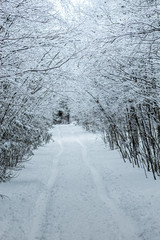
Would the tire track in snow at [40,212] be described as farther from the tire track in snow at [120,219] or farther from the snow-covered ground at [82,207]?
the tire track in snow at [120,219]

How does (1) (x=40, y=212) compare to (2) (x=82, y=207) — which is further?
(2) (x=82, y=207)

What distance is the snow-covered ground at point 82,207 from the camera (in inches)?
133

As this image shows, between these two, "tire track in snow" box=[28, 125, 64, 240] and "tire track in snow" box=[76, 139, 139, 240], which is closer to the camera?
"tire track in snow" box=[76, 139, 139, 240]

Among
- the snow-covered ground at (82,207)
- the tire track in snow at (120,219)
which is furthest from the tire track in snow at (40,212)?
the tire track in snow at (120,219)

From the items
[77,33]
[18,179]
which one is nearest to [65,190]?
[18,179]

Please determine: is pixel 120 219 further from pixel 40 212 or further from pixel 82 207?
pixel 40 212

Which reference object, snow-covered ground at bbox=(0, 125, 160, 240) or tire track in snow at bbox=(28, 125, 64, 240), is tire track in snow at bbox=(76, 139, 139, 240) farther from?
tire track in snow at bbox=(28, 125, 64, 240)

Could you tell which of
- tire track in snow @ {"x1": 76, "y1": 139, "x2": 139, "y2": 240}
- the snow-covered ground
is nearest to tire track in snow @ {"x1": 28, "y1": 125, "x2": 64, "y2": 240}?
the snow-covered ground

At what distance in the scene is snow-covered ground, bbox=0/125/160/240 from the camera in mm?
3379

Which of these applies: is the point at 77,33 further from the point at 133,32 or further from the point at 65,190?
the point at 65,190

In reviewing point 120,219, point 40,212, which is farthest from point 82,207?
point 120,219

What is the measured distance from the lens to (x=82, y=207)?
4.45m

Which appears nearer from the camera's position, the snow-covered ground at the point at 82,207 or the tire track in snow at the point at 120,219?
the tire track in snow at the point at 120,219

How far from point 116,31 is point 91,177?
476 centimetres
